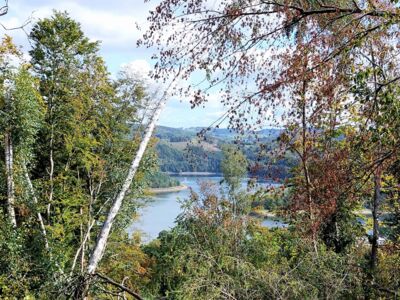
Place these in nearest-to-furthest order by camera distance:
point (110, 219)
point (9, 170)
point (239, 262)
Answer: point (110, 219) → point (239, 262) → point (9, 170)

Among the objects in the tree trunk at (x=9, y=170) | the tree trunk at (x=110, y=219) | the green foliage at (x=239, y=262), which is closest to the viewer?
the tree trunk at (x=110, y=219)

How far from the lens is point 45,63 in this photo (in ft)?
48.6

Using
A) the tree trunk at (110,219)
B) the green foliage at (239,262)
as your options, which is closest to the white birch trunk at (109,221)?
the tree trunk at (110,219)

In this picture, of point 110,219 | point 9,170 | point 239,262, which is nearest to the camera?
point 110,219

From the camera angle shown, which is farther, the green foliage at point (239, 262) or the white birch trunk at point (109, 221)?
the green foliage at point (239, 262)

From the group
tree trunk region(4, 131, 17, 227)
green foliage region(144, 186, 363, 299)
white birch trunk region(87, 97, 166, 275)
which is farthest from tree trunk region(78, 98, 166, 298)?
tree trunk region(4, 131, 17, 227)

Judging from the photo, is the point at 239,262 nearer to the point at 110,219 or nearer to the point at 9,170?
A: the point at 110,219

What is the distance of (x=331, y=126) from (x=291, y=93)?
53 centimetres

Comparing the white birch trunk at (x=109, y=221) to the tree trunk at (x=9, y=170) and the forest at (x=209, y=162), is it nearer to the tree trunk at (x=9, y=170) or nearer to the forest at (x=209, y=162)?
the forest at (x=209, y=162)

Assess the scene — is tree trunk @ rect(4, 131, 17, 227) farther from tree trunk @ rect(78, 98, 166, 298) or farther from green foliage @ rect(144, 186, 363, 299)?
tree trunk @ rect(78, 98, 166, 298)

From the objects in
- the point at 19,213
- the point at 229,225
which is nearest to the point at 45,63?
the point at 19,213

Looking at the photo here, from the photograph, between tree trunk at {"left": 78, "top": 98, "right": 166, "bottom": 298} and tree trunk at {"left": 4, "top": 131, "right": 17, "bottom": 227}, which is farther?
tree trunk at {"left": 4, "top": 131, "right": 17, "bottom": 227}

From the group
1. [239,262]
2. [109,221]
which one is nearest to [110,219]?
[109,221]

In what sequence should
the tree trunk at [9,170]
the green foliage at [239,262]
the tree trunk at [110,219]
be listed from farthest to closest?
the tree trunk at [9,170]
the green foliage at [239,262]
the tree trunk at [110,219]
